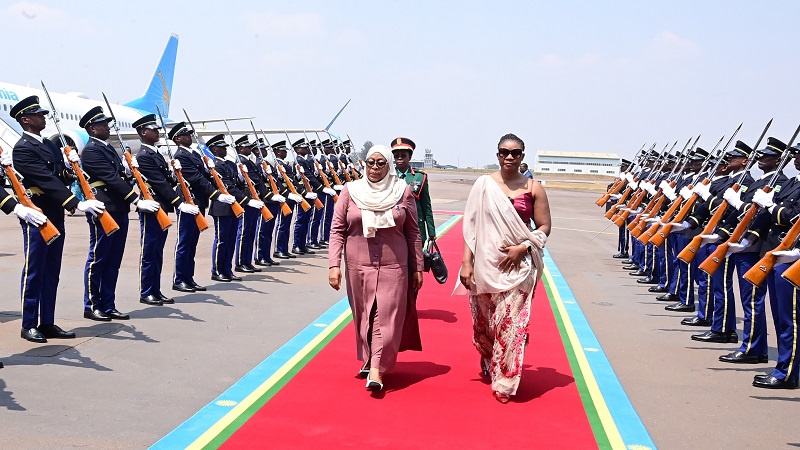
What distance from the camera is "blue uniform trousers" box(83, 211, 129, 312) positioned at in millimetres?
Answer: 8570

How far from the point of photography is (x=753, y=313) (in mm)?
7617

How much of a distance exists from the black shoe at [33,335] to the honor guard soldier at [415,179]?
3607 mm

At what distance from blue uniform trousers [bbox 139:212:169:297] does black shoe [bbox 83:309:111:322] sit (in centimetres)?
115

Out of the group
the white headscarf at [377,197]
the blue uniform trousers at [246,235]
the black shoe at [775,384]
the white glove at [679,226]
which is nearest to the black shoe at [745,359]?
the black shoe at [775,384]

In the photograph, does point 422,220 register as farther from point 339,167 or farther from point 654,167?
point 339,167

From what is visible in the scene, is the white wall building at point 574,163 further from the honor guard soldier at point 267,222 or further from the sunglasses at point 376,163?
the sunglasses at point 376,163

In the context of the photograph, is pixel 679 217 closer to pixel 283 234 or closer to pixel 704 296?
pixel 704 296

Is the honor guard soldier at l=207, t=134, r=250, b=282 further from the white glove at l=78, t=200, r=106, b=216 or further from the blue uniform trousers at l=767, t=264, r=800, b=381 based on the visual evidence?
the blue uniform trousers at l=767, t=264, r=800, b=381

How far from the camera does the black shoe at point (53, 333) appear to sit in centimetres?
753


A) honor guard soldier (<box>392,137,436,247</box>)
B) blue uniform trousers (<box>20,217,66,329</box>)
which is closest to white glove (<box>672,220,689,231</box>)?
honor guard soldier (<box>392,137,436,247</box>)

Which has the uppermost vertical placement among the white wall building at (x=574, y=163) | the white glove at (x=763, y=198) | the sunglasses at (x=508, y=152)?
the sunglasses at (x=508, y=152)

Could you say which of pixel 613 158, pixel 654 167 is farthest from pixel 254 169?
pixel 613 158

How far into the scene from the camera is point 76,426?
5.12 meters

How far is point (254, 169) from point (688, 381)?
8.68 m
